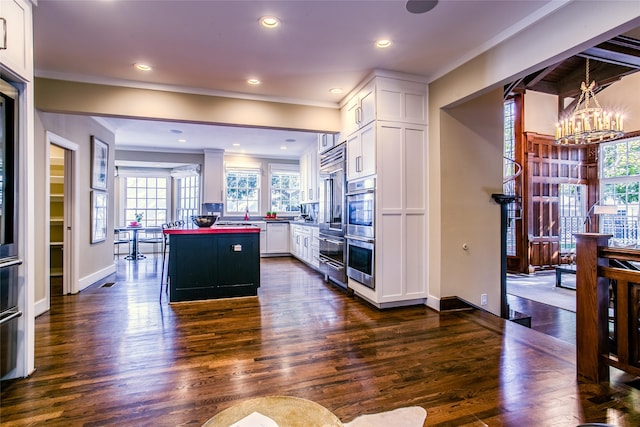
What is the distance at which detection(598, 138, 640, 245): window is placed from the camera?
266 inches

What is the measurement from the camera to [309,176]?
750 cm

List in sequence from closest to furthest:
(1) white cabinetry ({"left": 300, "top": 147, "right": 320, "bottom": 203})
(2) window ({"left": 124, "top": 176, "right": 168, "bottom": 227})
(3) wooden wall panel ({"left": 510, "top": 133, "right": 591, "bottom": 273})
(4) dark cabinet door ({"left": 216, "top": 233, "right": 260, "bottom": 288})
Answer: (4) dark cabinet door ({"left": 216, "top": 233, "right": 260, "bottom": 288}), (3) wooden wall panel ({"left": 510, "top": 133, "right": 591, "bottom": 273}), (1) white cabinetry ({"left": 300, "top": 147, "right": 320, "bottom": 203}), (2) window ({"left": 124, "top": 176, "right": 168, "bottom": 227})

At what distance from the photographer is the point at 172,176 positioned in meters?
8.52

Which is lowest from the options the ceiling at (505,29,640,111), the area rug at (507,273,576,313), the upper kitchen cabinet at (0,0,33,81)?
the area rug at (507,273,576,313)

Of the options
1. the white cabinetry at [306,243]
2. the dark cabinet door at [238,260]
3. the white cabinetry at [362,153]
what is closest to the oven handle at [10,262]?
the dark cabinet door at [238,260]

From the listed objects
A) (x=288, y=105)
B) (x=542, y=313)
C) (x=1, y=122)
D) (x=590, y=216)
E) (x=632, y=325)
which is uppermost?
(x=288, y=105)

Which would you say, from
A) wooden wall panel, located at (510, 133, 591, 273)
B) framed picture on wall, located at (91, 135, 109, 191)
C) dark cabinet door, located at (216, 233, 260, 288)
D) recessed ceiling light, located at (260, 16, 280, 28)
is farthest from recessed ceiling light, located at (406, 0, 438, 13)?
wooden wall panel, located at (510, 133, 591, 273)

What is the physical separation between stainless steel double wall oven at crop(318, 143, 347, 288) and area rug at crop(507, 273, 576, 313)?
9.41 feet

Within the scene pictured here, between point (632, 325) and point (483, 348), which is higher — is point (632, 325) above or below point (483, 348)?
above

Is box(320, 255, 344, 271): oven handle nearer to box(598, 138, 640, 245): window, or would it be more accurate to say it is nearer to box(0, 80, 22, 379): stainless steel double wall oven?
box(0, 80, 22, 379): stainless steel double wall oven

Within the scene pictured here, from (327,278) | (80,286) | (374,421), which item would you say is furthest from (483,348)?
(80,286)

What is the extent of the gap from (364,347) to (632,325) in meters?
1.80

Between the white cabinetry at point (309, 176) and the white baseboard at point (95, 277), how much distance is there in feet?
13.6

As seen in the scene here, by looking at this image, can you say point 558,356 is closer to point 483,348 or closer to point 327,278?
point 483,348
